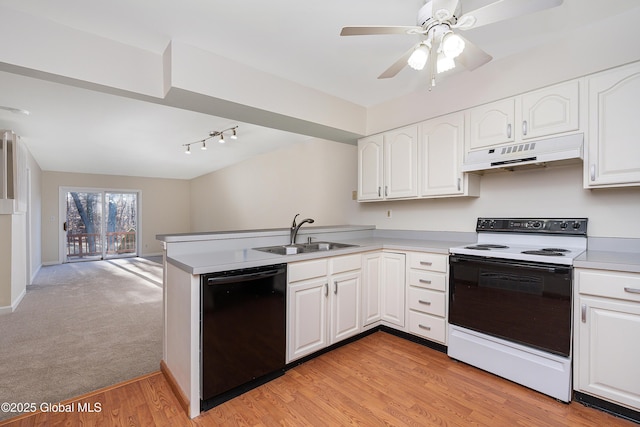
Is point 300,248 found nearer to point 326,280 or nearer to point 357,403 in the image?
point 326,280

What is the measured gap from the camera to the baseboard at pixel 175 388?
1749mm

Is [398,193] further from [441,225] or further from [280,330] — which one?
[280,330]

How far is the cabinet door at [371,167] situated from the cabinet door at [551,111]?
1364mm

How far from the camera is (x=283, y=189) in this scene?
5797 millimetres

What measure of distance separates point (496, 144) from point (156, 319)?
389 centimetres

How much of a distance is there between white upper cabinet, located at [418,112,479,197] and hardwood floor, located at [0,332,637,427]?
150 cm

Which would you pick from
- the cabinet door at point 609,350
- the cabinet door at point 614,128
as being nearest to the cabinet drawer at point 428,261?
the cabinet door at point 609,350

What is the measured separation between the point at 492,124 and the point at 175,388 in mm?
3093

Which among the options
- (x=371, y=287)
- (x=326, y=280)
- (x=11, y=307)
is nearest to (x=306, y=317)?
(x=326, y=280)

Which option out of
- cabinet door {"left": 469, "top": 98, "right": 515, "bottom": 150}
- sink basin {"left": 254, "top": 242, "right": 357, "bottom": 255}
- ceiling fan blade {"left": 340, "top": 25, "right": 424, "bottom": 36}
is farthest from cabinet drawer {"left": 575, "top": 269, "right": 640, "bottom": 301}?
ceiling fan blade {"left": 340, "top": 25, "right": 424, "bottom": 36}

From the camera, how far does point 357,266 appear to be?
2652mm

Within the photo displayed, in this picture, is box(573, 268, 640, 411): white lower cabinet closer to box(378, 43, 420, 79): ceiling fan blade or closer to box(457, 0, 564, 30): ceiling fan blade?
box(457, 0, 564, 30): ceiling fan blade

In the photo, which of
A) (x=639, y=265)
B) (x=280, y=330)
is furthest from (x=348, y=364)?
(x=639, y=265)

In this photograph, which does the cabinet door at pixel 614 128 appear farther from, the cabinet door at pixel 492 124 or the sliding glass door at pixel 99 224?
the sliding glass door at pixel 99 224
